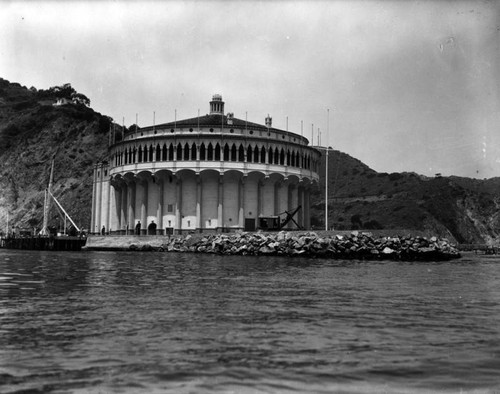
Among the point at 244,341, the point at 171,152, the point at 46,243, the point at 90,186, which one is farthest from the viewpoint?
the point at 90,186

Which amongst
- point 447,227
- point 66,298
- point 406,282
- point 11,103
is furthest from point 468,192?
point 66,298

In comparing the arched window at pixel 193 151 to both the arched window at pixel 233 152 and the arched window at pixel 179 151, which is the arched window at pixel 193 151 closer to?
the arched window at pixel 179 151

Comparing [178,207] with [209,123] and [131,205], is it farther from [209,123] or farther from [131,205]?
[209,123]

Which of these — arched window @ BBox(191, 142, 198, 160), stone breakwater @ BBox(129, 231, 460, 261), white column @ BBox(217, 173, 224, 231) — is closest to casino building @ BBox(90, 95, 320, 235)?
white column @ BBox(217, 173, 224, 231)

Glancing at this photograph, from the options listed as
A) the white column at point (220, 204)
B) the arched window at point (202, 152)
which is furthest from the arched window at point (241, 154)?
the arched window at point (202, 152)

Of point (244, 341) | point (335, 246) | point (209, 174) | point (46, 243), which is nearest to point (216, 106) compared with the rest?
point (209, 174)

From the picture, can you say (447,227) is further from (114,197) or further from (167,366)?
(167,366)
